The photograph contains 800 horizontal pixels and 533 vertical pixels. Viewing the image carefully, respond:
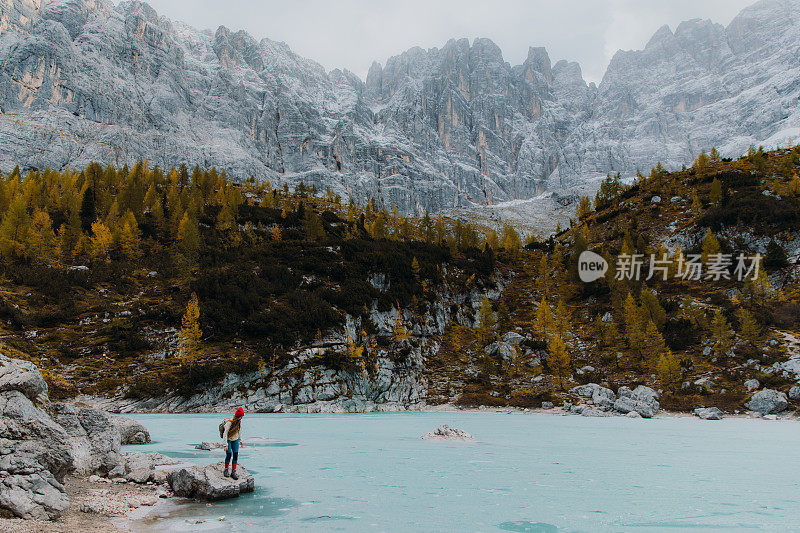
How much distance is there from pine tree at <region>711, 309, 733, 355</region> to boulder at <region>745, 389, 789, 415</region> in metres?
9.55

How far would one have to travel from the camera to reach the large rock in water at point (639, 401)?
144 feet

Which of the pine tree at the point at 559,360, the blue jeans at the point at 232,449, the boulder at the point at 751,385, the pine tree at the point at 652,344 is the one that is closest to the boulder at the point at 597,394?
the pine tree at the point at 559,360

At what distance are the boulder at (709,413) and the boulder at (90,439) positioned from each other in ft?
154

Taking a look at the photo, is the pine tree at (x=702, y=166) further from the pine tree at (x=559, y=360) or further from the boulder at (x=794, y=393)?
the boulder at (x=794, y=393)

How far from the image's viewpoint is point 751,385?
43656 millimetres

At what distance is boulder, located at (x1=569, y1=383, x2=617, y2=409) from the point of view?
47188 mm

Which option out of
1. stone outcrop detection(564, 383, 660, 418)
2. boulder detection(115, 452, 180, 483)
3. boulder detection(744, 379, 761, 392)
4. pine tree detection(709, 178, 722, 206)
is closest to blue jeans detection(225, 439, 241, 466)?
boulder detection(115, 452, 180, 483)

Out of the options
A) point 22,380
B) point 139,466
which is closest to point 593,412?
point 139,466

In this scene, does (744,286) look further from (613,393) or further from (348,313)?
(348,313)

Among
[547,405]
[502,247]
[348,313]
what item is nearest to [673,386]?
[547,405]

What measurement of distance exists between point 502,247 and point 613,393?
214ft

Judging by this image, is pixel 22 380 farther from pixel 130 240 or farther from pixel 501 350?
pixel 130 240

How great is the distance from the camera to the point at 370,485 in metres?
14.0

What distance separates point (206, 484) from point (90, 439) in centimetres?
608
